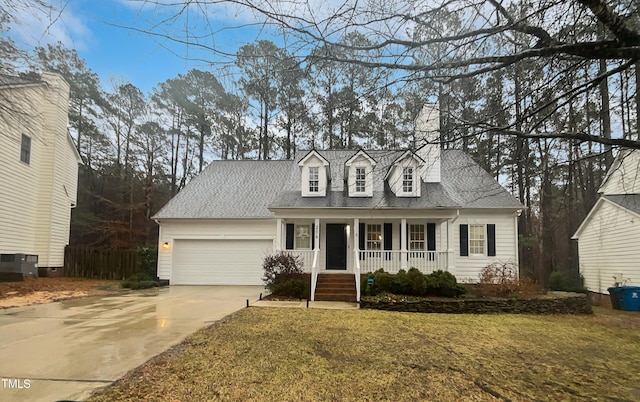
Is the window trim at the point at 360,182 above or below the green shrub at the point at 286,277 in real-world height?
above

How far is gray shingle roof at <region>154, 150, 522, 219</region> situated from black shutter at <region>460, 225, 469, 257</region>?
3.03ft

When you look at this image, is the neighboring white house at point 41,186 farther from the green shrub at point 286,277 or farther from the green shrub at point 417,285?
the green shrub at point 417,285

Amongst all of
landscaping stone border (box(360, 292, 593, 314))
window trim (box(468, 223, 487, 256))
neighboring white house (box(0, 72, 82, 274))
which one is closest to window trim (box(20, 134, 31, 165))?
neighboring white house (box(0, 72, 82, 274))

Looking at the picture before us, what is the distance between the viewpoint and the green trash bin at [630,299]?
12.2 meters

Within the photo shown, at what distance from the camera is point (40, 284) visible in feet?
45.4

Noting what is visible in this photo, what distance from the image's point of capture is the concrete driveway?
13.6ft

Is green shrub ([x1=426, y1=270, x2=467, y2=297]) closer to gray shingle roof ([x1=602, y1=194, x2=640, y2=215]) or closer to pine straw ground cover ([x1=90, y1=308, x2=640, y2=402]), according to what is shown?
pine straw ground cover ([x1=90, y1=308, x2=640, y2=402])

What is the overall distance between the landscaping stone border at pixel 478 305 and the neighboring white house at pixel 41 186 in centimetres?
1373

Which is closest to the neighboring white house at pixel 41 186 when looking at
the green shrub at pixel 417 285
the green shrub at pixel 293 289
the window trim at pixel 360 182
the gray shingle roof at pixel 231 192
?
the gray shingle roof at pixel 231 192

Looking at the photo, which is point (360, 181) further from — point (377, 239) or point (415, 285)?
point (415, 285)

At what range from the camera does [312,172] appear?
15.1 metres

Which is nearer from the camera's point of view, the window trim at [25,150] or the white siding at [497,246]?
the white siding at [497,246]

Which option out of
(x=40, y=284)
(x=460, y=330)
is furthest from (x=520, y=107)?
(x=40, y=284)

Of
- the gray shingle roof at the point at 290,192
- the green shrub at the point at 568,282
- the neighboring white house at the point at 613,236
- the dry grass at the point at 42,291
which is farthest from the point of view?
the green shrub at the point at 568,282
